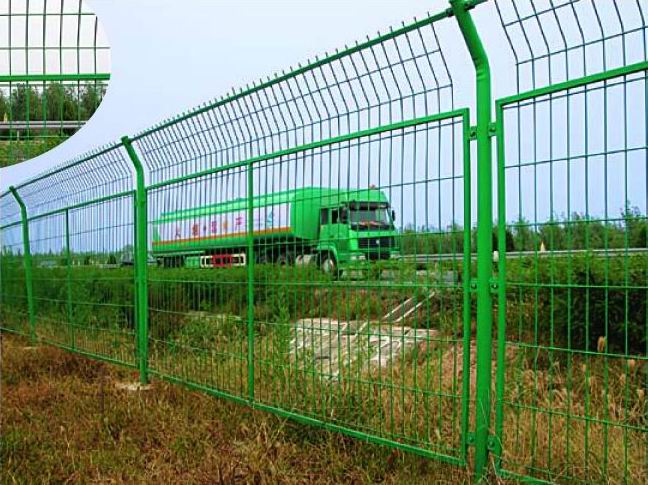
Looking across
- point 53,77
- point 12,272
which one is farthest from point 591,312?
point 12,272

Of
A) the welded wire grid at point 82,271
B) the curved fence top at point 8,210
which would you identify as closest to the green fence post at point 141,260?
the welded wire grid at point 82,271

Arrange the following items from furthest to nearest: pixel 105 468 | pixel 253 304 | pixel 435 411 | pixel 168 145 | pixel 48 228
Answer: pixel 48 228
pixel 168 145
pixel 253 304
pixel 105 468
pixel 435 411

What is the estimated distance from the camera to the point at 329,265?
4.52 meters

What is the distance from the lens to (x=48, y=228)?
9.93m

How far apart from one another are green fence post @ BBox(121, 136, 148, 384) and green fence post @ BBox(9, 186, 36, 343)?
4.16 meters

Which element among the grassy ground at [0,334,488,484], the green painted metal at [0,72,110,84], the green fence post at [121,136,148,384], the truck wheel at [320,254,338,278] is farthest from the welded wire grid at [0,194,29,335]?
the truck wheel at [320,254,338,278]

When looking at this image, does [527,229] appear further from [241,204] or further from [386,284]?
[241,204]

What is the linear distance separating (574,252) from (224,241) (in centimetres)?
317

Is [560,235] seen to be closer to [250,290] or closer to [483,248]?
[483,248]

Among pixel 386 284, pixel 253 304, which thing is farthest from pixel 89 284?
pixel 386 284

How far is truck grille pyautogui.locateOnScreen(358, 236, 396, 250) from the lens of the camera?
4.08m

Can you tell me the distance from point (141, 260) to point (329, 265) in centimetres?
313

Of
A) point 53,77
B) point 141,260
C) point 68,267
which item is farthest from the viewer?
point 68,267

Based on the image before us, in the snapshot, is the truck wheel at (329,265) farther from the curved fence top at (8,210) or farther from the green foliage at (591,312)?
the curved fence top at (8,210)
